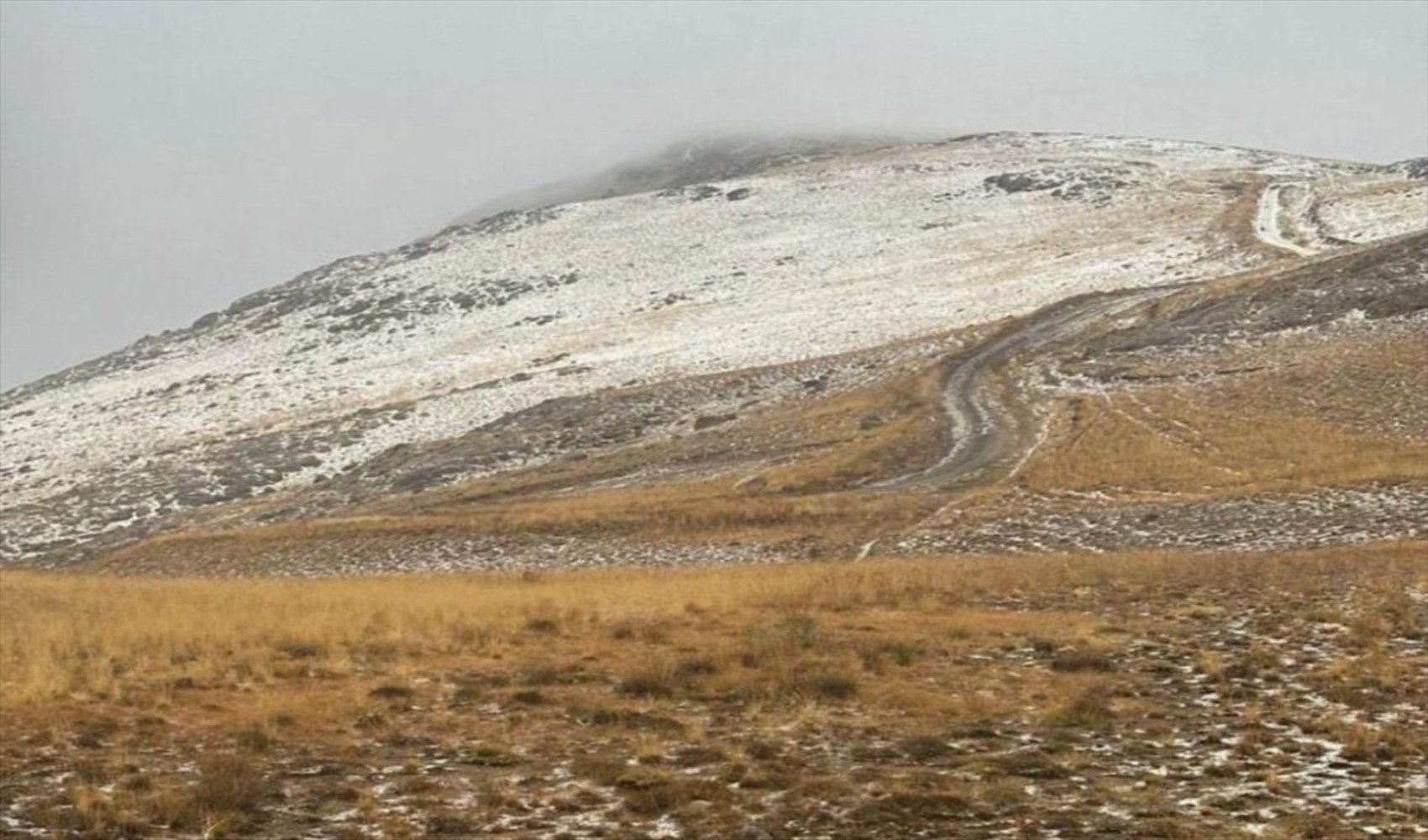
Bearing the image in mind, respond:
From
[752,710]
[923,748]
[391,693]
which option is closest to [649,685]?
[752,710]

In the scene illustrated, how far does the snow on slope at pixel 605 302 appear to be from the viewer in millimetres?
66688

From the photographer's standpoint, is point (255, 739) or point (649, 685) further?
point (649, 685)

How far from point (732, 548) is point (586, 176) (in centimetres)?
15145

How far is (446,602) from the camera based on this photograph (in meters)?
24.0

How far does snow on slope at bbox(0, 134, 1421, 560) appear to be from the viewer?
66.7 meters

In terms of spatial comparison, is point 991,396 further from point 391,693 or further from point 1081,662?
point 391,693

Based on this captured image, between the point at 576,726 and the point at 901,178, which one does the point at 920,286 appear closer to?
the point at 901,178

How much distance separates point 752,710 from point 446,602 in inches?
416

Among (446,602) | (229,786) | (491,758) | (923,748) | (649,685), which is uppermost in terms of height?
(229,786)

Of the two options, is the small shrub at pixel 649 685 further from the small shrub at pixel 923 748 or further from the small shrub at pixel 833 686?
the small shrub at pixel 923 748

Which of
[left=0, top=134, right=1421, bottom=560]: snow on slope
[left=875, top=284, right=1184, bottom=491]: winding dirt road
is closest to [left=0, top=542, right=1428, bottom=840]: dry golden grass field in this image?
[left=875, top=284, right=1184, bottom=491]: winding dirt road

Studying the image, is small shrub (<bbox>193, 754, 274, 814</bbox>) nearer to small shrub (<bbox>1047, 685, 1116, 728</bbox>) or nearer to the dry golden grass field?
the dry golden grass field

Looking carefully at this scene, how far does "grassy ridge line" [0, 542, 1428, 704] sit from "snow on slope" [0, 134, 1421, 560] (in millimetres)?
32776

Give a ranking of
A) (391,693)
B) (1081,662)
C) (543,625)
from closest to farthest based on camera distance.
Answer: (391,693), (1081,662), (543,625)
